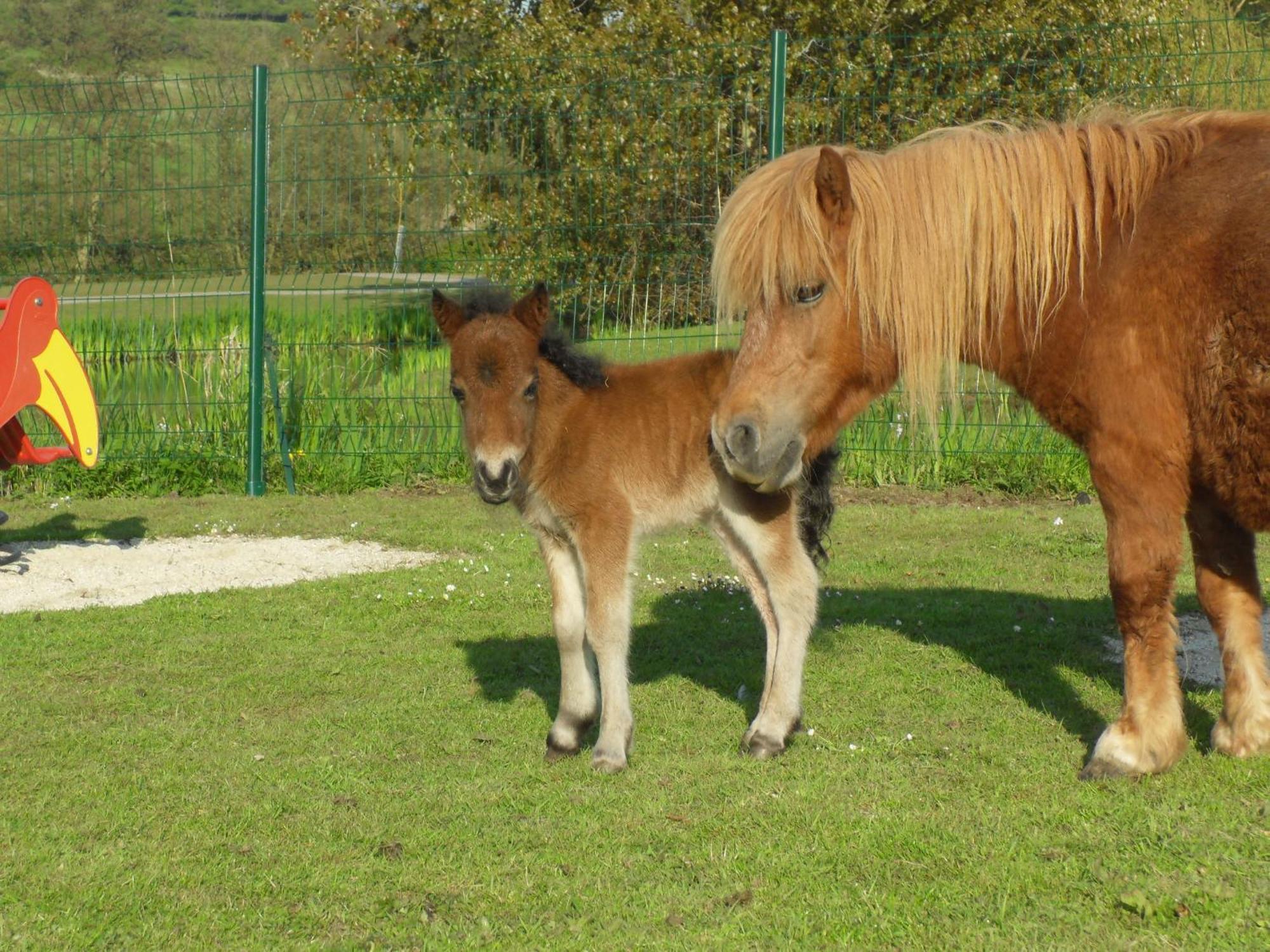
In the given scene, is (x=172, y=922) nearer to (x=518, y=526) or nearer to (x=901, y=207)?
(x=901, y=207)

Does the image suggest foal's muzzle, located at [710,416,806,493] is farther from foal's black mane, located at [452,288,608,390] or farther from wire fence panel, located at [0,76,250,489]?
wire fence panel, located at [0,76,250,489]

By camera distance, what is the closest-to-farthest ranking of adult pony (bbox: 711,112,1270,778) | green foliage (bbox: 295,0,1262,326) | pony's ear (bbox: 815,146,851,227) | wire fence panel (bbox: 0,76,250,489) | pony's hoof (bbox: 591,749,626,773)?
adult pony (bbox: 711,112,1270,778) → pony's ear (bbox: 815,146,851,227) → pony's hoof (bbox: 591,749,626,773) → green foliage (bbox: 295,0,1262,326) → wire fence panel (bbox: 0,76,250,489)

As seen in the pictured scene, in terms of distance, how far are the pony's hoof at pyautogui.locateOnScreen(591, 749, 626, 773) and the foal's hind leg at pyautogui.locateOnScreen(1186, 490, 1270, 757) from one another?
224 centimetres

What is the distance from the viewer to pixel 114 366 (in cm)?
1195

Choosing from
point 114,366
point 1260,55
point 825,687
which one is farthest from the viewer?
point 114,366

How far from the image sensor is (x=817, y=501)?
18.0ft

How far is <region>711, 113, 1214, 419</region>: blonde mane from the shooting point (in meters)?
4.46

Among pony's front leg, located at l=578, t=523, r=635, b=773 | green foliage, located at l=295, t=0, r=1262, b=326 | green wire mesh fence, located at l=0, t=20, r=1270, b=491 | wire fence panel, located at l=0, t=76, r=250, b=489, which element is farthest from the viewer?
wire fence panel, located at l=0, t=76, r=250, b=489

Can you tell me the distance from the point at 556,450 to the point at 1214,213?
256 cm

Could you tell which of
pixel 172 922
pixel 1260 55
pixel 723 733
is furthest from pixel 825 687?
pixel 1260 55

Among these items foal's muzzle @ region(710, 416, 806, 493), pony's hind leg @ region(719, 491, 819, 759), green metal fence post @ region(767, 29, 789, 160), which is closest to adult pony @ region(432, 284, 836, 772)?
pony's hind leg @ region(719, 491, 819, 759)

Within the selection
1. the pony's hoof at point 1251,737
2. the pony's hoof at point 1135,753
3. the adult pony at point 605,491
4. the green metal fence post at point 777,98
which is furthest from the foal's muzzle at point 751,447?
the green metal fence post at point 777,98

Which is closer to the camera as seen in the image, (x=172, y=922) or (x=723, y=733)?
(x=172, y=922)

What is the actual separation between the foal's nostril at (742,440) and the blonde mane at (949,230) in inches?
18.5
